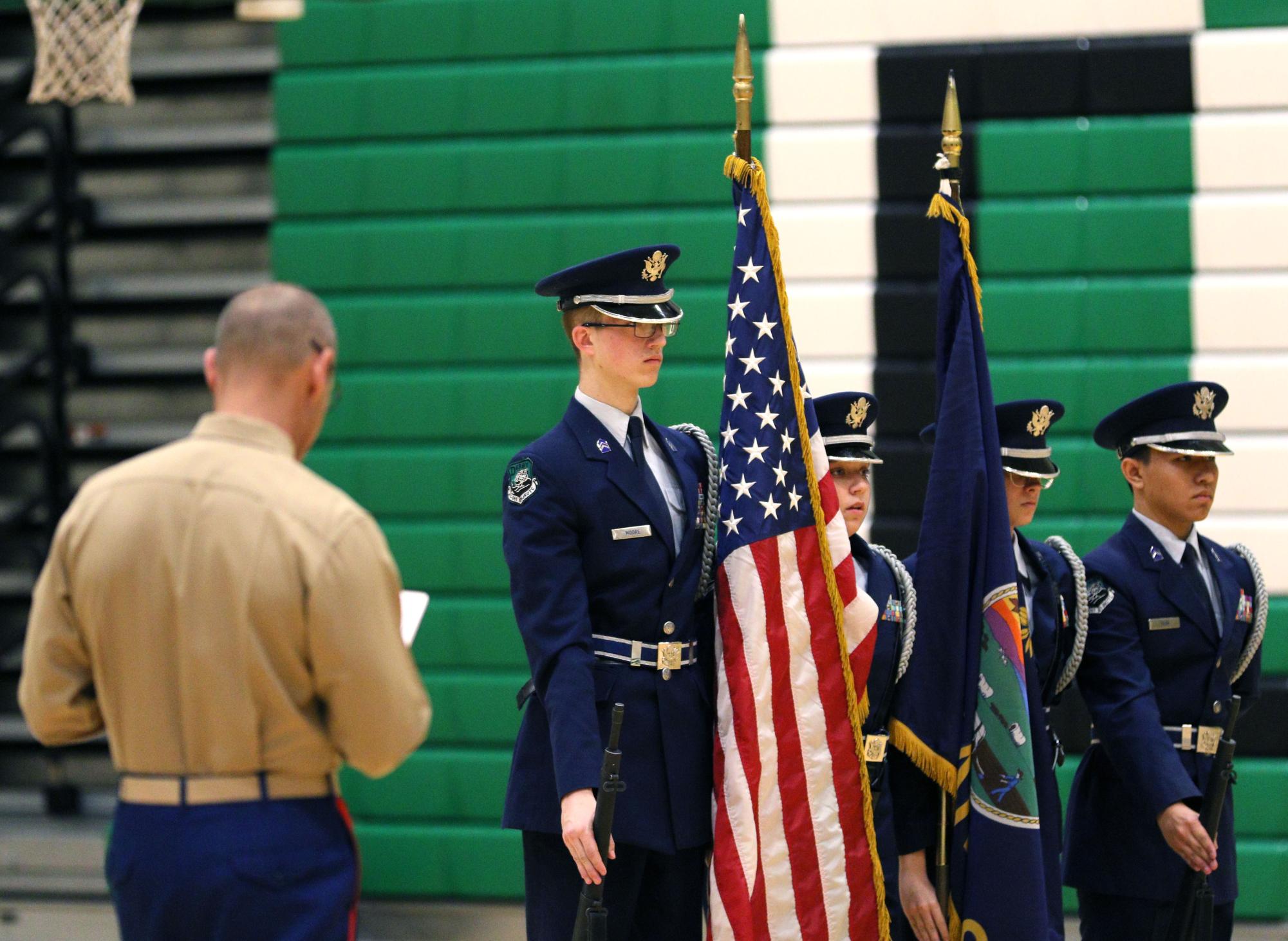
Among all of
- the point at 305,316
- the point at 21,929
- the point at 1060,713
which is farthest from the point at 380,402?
the point at 305,316

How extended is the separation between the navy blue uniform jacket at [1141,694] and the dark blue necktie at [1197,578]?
0.5 inches

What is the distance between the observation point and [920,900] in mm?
2908

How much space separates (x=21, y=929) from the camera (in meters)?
4.79

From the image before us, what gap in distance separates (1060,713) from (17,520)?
3.48m

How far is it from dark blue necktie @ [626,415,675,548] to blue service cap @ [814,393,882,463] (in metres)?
0.49

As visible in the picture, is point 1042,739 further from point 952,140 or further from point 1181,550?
point 952,140

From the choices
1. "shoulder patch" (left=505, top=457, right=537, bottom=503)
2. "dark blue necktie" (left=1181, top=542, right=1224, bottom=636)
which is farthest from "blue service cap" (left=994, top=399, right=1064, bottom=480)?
"shoulder patch" (left=505, top=457, right=537, bottom=503)

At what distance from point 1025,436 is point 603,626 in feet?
3.59

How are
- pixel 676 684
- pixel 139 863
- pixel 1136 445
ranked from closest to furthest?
1. pixel 139 863
2. pixel 676 684
3. pixel 1136 445

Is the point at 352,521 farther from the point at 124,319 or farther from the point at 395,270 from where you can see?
the point at 124,319

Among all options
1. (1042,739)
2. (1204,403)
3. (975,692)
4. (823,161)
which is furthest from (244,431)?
(823,161)

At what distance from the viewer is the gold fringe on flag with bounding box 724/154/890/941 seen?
9.26 ft

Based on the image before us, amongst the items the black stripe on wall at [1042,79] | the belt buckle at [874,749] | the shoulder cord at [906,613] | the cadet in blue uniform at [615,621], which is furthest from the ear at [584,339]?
the black stripe on wall at [1042,79]

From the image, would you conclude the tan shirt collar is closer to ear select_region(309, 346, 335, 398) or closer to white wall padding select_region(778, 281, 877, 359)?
ear select_region(309, 346, 335, 398)
